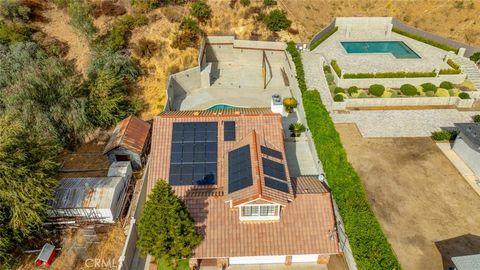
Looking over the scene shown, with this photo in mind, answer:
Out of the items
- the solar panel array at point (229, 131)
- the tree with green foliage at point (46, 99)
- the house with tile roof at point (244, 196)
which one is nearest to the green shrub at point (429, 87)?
the house with tile roof at point (244, 196)

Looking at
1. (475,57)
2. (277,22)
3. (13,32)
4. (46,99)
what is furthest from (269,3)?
(13,32)

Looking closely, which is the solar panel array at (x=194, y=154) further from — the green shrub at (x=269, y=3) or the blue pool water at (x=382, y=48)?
the green shrub at (x=269, y=3)

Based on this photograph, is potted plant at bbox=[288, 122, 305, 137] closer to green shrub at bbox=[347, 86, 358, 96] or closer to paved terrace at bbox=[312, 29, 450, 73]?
green shrub at bbox=[347, 86, 358, 96]

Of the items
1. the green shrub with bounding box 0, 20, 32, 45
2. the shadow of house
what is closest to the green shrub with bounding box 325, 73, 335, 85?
the shadow of house

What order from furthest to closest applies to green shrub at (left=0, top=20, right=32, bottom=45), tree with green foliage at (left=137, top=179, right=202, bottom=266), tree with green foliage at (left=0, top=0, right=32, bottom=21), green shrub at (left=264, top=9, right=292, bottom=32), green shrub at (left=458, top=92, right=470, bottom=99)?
1. tree with green foliage at (left=0, top=0, right=32, bottom=21)
2. green shrub at (left=264, top=9, right=292, bottom=32)
3. green shrub at (left=0, top=20, right=32, bottom=45)
4. green shrub at (left=458, top=92, right=470, bottom=99)
5. tree with green foliage at (left=137, top=179, right=202, bottom=266)

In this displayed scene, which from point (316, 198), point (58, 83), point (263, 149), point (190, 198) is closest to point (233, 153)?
point (263, 149)

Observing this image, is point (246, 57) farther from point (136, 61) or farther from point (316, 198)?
point (316, 198)
